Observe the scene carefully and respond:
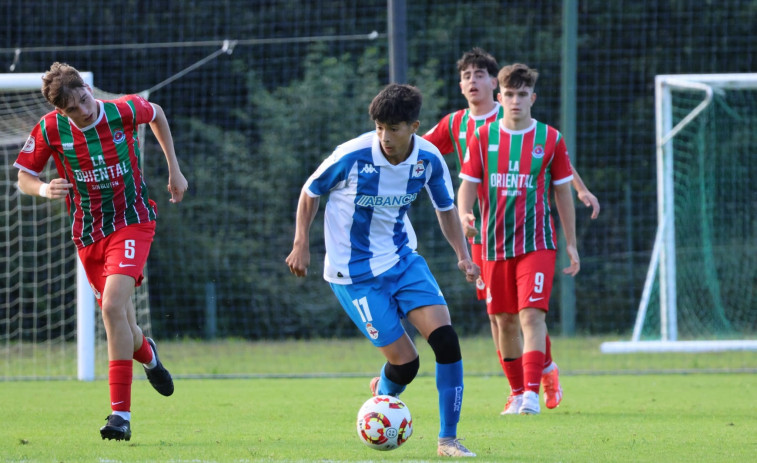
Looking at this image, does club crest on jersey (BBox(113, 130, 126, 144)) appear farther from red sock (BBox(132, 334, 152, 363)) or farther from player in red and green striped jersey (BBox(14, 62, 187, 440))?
red sock (BBox(132, 334, 152, 363))

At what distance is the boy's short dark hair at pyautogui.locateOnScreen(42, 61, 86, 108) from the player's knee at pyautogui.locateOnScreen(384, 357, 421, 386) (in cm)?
212

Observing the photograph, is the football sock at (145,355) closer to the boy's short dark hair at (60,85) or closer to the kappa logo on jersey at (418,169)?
the boy's short dark hair at (60,85)

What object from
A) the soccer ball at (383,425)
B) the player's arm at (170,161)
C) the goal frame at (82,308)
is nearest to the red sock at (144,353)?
the player's arm at (170,161)

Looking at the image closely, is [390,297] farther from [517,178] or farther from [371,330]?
[517,178]

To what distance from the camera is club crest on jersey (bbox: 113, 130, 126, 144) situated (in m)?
5.75

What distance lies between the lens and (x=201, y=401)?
25.1ft

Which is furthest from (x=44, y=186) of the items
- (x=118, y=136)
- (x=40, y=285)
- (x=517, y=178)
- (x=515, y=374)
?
(x=40, y=285)

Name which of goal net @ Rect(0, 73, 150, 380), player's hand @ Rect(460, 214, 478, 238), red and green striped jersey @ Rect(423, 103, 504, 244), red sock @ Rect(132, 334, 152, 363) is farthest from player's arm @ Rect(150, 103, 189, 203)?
goal net @ Rect(0, 73, 150, 380)

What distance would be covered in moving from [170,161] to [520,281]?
92.2 inches

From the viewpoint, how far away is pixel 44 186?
220 inches

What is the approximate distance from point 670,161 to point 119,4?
34.5 ft

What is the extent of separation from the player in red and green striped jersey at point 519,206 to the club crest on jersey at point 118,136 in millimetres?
2151

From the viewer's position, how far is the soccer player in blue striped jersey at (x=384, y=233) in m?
5.00

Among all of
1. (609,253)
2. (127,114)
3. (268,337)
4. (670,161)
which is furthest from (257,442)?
(609,253)
